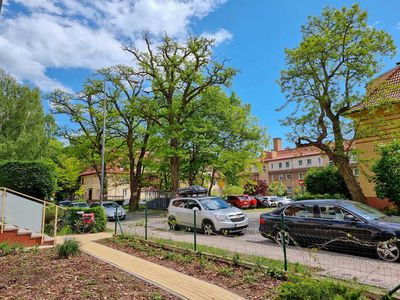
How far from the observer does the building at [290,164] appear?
2717 inches

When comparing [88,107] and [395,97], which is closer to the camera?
[395,97]

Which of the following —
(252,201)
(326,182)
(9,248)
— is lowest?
(9,248)

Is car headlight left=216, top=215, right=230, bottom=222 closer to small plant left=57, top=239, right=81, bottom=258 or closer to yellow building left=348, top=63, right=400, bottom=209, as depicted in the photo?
small plant left=57, top=239, right=81, bottom=258

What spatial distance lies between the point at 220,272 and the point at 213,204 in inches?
339

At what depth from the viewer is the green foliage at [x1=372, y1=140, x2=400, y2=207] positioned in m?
15.3

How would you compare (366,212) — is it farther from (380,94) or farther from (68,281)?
(380,94)

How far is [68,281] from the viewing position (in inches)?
268

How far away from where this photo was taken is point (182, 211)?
16.7 metres

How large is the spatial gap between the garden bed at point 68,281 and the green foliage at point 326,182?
17.4 m

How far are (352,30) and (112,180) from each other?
41.4m

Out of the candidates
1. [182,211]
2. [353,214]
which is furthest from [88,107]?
[353,214]

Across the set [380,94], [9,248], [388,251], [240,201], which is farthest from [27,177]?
[240,201]

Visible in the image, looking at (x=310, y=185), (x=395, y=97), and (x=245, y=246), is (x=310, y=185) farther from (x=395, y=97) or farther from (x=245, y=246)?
(x=245, y=246)

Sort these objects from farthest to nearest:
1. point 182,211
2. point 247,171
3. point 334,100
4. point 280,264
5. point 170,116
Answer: point 247,171 → point 170,116 → point 334,100 → point 182,211 → point 280,264
